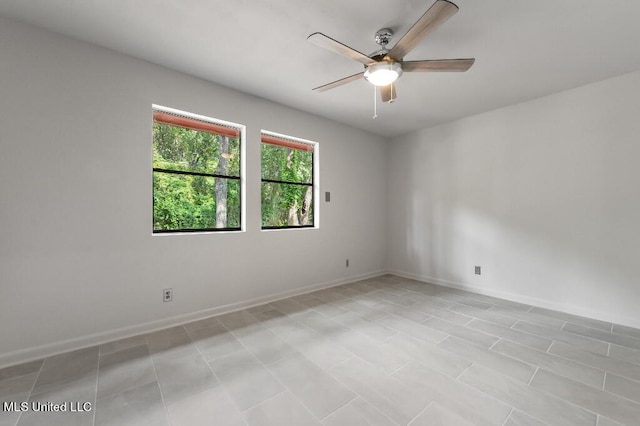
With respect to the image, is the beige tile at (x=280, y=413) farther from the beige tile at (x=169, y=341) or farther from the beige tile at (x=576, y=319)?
the beige tile at (x=576, y=319)

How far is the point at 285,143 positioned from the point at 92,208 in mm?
2345

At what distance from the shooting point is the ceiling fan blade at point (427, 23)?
58.1 inches

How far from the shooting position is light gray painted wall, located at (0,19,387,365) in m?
2.06

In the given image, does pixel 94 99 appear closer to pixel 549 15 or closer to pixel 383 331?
pixel 383 331

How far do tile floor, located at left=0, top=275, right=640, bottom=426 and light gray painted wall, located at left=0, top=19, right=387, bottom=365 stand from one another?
29 cm

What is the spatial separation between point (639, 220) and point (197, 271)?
187 inches

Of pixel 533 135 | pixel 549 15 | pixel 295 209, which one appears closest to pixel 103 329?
pixel 295 209

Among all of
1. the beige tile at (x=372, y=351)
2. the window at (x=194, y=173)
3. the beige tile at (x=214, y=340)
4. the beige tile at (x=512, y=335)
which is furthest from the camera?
the window at (x=194, y=173)

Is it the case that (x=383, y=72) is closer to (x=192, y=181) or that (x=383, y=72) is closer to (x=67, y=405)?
(x=192, y=181)

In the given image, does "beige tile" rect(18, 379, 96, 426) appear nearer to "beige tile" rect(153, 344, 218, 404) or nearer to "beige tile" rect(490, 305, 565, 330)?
"beige tile" rect(153, 344, 218, 404)

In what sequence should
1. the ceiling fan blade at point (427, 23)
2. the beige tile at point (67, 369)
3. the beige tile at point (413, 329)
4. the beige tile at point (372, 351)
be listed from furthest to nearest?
the beige tile at point (413, 329)
the beige tile at point (372, 351)
the beige tile at point (67, 369)
the ceiling fan blade at point (427, 23)

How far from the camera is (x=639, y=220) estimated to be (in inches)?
109

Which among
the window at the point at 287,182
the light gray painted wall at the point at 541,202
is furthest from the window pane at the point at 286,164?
the light gray painted wall at the point at 541,202

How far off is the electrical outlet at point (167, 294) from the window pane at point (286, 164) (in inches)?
68.6
